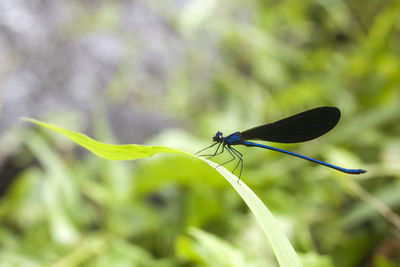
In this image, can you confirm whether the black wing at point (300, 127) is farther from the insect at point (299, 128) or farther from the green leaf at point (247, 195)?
the green leaf at point (247, 195)

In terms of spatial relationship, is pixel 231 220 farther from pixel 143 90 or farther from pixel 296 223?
pixel 143 90

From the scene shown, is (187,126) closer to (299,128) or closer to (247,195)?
(299,128)

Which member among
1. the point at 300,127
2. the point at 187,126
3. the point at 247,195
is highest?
the point at 187,126

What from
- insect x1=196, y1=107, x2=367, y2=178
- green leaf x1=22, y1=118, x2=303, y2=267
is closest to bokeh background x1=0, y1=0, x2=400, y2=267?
insect x1=196, y1=107, x2=367, y2=178

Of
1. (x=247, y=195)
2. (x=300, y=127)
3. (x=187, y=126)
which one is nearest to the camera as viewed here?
(x=247, y=195)

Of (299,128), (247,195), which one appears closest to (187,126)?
(299,128)

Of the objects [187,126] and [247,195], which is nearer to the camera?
[247,195]

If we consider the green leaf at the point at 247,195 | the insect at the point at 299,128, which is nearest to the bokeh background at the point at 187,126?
the insect at the point at 299,128
